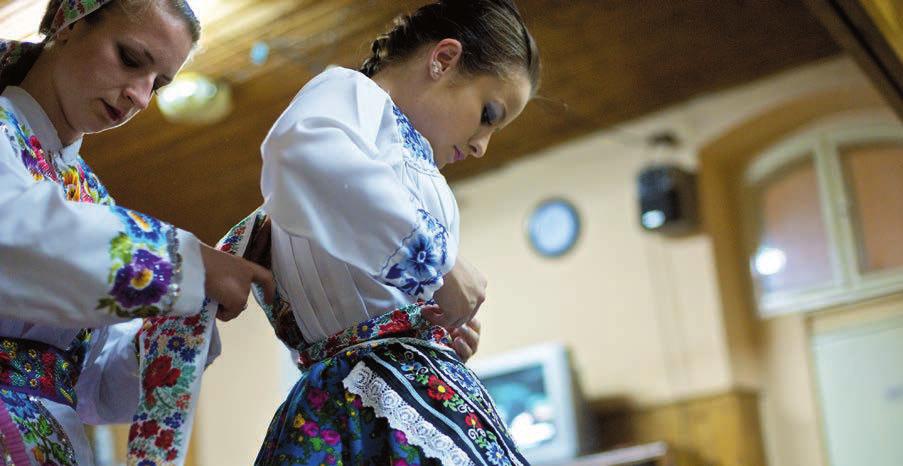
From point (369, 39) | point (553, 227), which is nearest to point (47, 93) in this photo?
point (369, 39)

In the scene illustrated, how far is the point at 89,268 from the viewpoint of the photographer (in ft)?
3.33

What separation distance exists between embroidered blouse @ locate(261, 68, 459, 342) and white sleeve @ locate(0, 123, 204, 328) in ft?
0.40

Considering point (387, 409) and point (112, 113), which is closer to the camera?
point (387, 409)

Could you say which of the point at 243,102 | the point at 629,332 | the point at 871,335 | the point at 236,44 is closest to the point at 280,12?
the point at 236,44

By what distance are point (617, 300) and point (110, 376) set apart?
416cm

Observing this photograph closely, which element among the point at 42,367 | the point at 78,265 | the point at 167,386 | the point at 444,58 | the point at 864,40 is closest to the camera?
the point at 78,265

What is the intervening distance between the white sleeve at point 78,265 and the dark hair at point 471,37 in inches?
18.3

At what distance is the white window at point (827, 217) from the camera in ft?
16.8

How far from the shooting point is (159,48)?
1275 millimetres

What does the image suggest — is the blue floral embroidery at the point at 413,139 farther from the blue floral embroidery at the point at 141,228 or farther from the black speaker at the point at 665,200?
the black speaker at the point at 665,200

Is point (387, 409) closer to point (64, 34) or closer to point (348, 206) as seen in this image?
point (348, 206)

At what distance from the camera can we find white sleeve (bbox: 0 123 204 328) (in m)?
1.01

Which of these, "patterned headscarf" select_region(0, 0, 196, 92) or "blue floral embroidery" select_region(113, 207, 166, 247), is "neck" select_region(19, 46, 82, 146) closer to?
"patterned headscarf" select_region(0, 0, 196, 92)

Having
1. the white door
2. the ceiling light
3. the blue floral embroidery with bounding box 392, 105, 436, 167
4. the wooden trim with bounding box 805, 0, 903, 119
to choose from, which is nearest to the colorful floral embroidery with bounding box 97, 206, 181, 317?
the blue floral embroidery with bounding box 392, 105, 436, 167
